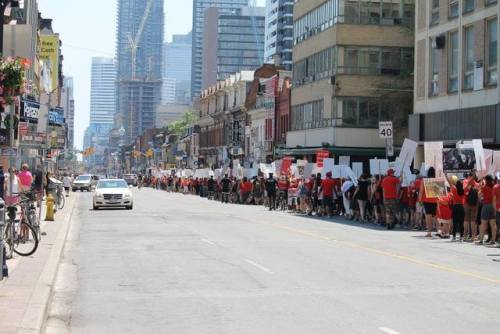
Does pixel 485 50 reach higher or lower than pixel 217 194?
higher

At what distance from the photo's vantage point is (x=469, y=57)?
38.8 m

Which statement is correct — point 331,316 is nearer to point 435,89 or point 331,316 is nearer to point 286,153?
point 435,89

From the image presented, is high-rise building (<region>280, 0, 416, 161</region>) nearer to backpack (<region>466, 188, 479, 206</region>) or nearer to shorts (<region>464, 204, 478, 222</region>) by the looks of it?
shorts (<region>464, 204, 478, 222</region>)

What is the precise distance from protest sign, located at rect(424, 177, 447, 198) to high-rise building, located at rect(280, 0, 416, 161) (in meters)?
28.6

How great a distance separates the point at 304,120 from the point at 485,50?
25.6 metres

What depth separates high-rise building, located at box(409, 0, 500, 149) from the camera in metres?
36.8

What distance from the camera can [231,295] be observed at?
1227 cm

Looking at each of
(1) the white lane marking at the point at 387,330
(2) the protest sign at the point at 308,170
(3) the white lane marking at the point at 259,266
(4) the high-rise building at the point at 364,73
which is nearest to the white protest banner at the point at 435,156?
(3) the white lane marking at the point at 259,266

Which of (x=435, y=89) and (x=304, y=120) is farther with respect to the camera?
(x=304, y=120)

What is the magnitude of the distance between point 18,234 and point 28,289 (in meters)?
5.99

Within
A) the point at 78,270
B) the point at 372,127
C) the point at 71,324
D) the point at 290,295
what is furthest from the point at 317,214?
the point at 71,324

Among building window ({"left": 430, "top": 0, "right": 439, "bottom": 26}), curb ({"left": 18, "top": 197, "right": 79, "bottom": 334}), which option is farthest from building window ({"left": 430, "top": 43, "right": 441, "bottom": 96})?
curb ({"left": 18, "top": 197, "right": 79, "bottom": 334})

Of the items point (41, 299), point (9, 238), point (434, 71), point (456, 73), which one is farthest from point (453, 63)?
point (41, 299)

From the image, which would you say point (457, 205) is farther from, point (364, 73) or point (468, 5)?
point (364, 73)
